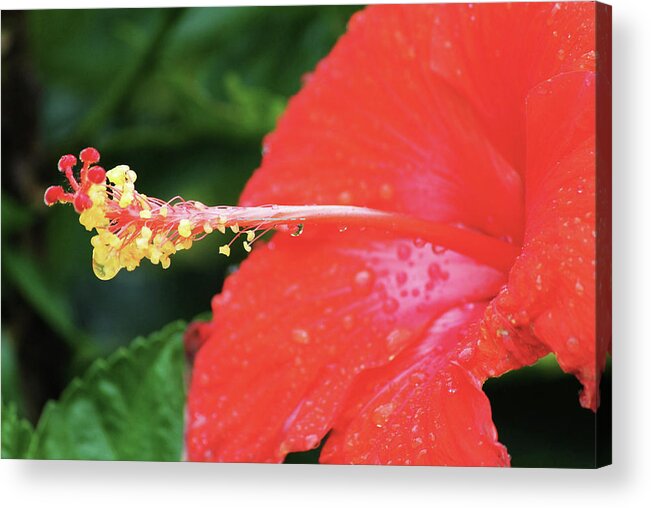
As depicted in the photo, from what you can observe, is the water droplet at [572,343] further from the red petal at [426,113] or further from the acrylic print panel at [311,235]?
the red petal at [426,113]

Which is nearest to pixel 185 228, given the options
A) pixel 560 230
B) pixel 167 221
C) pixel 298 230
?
pixel 167 221

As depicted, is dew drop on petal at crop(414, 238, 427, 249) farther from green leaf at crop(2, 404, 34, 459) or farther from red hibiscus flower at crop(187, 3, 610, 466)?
green leaf at crop(2, 404, 34, 459)

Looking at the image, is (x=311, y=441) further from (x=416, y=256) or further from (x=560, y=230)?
(x=560, y=230)

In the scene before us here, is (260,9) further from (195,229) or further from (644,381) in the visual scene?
(644,381)

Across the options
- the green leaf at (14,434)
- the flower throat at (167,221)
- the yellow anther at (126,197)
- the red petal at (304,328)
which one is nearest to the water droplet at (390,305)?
the red petal at (304,328)

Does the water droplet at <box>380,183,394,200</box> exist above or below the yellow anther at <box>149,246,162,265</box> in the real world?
above

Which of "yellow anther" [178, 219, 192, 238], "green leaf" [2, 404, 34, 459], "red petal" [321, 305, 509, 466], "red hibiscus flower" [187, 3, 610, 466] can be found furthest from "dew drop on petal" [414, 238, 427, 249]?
"green leaf" [2, 404, 34, 459]
